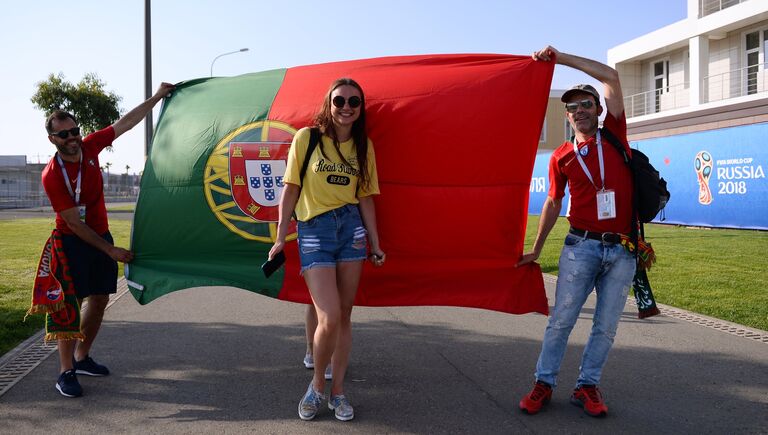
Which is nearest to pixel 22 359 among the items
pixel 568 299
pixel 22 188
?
pixel 568 299

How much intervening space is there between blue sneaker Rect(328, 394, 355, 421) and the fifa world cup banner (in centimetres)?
1572

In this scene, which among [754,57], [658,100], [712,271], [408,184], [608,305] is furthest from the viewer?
[658,100]

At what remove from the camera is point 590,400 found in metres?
4.03

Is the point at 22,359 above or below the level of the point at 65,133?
below

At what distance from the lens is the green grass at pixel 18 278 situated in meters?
6.44

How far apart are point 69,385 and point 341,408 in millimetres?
1869

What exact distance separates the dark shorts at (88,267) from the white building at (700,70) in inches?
852

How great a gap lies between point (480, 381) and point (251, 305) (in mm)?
4029

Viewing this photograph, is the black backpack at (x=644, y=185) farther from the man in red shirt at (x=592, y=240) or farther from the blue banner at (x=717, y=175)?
the blue banner at (x=717, y=175)

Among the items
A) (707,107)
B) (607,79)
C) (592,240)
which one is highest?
(707,107)

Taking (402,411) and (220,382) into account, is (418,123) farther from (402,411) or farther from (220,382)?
(220,382)

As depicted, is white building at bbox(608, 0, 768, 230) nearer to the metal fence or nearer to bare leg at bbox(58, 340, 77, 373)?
bare leg at bbox(58, 340, 77, 373)

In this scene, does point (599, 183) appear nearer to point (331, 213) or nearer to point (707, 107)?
point (331, 213)

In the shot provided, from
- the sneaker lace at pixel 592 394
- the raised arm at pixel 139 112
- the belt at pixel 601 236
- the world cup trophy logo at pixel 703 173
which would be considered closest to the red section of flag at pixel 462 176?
the belt at pixel 601 236
